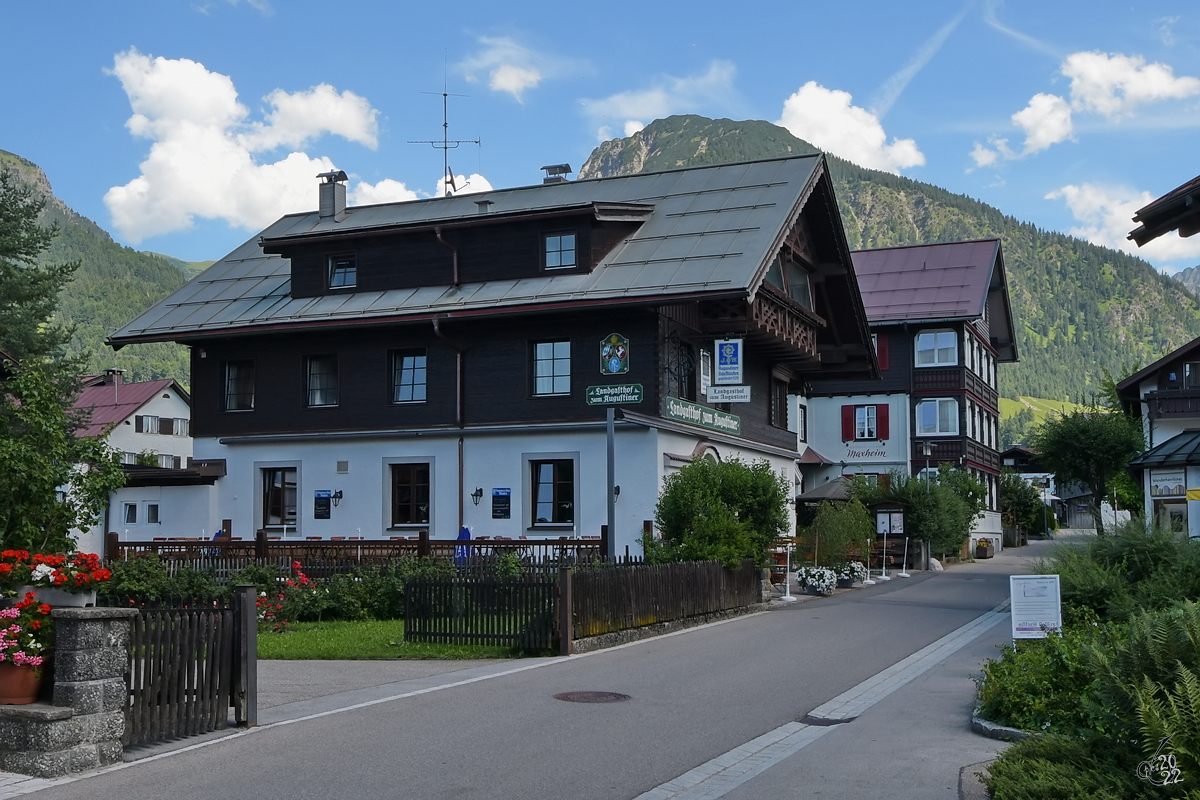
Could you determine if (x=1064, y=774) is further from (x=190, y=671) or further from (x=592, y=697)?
(x=190, y=671)

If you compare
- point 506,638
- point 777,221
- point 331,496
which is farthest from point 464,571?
point 777,221

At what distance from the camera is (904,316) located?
57438 mm

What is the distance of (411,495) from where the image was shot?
32.0 metres

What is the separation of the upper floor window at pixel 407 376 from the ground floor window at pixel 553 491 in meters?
3.74

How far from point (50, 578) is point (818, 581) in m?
22.9

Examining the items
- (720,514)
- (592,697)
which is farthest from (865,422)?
(592,697)

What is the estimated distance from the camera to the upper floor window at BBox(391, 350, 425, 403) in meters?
32.4

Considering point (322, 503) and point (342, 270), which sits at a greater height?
point (342, 270)

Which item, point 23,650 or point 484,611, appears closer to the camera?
point 23,650

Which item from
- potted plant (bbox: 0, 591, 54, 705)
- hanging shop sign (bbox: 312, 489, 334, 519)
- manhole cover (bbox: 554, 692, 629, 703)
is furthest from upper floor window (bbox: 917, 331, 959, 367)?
potted plant (bbox: 0, 591, 54, 705)

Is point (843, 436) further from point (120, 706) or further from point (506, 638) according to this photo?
point (120, 706)

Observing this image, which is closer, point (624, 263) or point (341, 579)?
point (341, 579)

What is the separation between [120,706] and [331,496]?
2278 cm

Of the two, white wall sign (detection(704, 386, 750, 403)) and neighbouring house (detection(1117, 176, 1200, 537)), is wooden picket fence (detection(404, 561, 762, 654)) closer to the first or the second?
neighbouring house (detection(1117, 176, 1200, 537))
